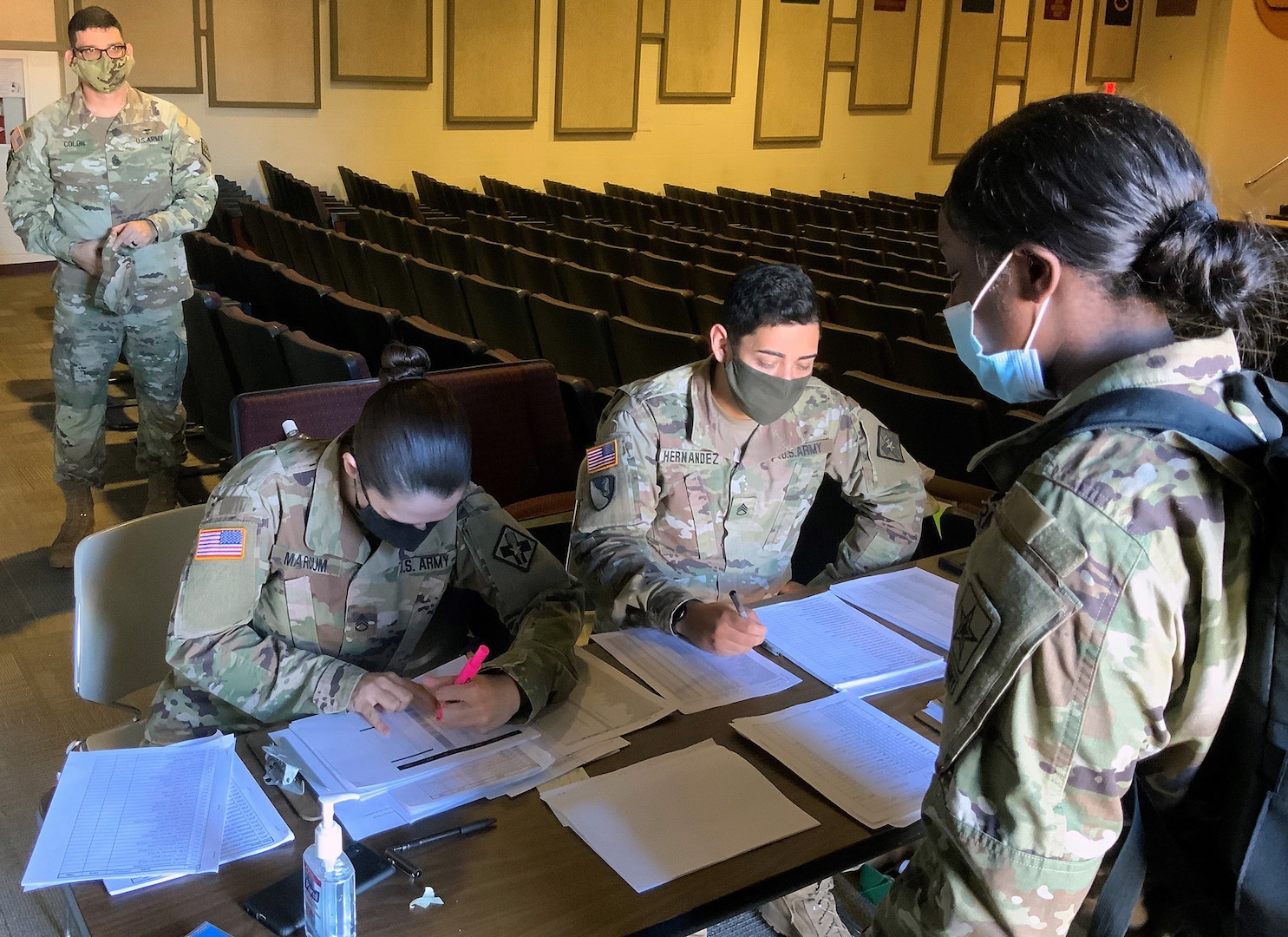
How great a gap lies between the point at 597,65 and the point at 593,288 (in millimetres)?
7064

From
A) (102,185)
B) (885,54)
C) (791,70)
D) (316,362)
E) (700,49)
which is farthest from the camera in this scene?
(885,54)

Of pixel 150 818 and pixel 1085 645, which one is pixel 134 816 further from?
pixel 1085 645

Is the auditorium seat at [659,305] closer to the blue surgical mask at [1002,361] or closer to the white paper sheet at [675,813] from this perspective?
the white paper sheet at [675,813]

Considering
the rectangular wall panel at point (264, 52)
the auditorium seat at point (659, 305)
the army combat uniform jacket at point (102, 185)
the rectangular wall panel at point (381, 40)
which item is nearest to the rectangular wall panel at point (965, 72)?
the rectangular wall panel at point (381, 40)

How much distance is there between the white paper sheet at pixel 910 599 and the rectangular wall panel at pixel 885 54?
1249 cm

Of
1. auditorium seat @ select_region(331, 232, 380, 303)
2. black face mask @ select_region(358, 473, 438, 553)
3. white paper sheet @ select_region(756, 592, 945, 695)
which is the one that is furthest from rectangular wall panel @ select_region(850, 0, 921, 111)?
black face mask @ select_region(358, 473, 438, 553)

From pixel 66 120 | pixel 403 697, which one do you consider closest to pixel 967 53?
pixel 66 120

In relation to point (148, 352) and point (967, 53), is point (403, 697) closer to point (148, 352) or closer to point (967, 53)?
point (148, 352)

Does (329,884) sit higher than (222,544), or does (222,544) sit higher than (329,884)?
(222,544)

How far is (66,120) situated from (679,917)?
356 cm

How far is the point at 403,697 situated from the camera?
1.63 metres

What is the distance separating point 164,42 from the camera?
9273 millimetres

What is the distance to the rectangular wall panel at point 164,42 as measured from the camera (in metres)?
9.07

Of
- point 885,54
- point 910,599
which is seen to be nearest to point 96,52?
point 910,599
